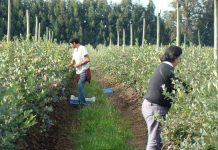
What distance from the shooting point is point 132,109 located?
1105cm

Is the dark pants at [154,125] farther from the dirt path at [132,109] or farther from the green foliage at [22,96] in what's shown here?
the dirt path at [132,109]

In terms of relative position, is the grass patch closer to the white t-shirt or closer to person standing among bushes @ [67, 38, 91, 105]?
person standing among bushes @ [67, 38, 91, 105]

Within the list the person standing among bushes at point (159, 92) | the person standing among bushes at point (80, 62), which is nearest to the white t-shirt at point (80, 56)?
the person standing among bushes at point (80, 62)

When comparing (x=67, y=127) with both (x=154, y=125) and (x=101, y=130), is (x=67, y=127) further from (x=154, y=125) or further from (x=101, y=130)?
(x=154, y=125)

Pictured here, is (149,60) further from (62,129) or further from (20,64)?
(20,64)

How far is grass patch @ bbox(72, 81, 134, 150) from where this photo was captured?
766cm

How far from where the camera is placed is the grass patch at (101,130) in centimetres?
766

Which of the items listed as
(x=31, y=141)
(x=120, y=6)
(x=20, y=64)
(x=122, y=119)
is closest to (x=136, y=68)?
(x=122, y=119)

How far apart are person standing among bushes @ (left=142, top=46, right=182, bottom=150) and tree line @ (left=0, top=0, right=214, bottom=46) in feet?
151

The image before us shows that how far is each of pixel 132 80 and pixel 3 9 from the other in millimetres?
44545

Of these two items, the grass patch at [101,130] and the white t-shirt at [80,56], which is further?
the white t-shirt at [80,56]

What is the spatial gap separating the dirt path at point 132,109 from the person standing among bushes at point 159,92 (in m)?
1.81

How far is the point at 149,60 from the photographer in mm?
10617

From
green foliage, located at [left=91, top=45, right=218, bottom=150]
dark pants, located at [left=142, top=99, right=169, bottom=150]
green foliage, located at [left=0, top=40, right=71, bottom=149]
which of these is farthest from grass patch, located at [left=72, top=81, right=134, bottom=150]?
green foliage, located at [left=91, top=45, right=218, bottom=150]
